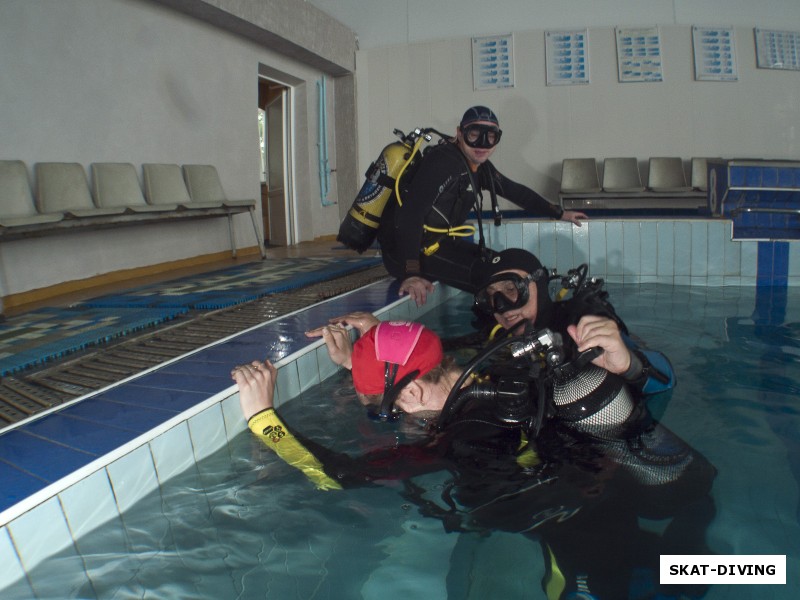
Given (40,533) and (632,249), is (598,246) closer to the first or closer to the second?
(632,249)

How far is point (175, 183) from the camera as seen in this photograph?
622cm

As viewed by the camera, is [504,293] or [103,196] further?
[103,196]

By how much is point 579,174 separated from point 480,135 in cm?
627

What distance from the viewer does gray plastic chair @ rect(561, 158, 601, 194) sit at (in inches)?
368

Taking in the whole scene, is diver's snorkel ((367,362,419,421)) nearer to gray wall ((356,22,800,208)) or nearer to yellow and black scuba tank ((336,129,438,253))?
yellow and black scuba tank ((336,129,438,253))

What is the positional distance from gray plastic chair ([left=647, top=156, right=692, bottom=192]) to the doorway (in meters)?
5.28

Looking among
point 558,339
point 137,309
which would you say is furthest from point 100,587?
point 137,309

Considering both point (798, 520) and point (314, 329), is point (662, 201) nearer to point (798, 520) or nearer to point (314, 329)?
point (314, 329)

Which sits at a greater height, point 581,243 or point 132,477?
point 581,243

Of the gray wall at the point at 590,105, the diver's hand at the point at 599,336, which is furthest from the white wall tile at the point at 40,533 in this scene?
the gray wall at the point at 590,105

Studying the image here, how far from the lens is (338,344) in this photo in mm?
2693

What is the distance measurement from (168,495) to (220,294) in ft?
7.84

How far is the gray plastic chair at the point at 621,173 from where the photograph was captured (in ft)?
30.4

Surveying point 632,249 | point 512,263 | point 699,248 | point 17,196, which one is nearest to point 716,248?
point 699,248
